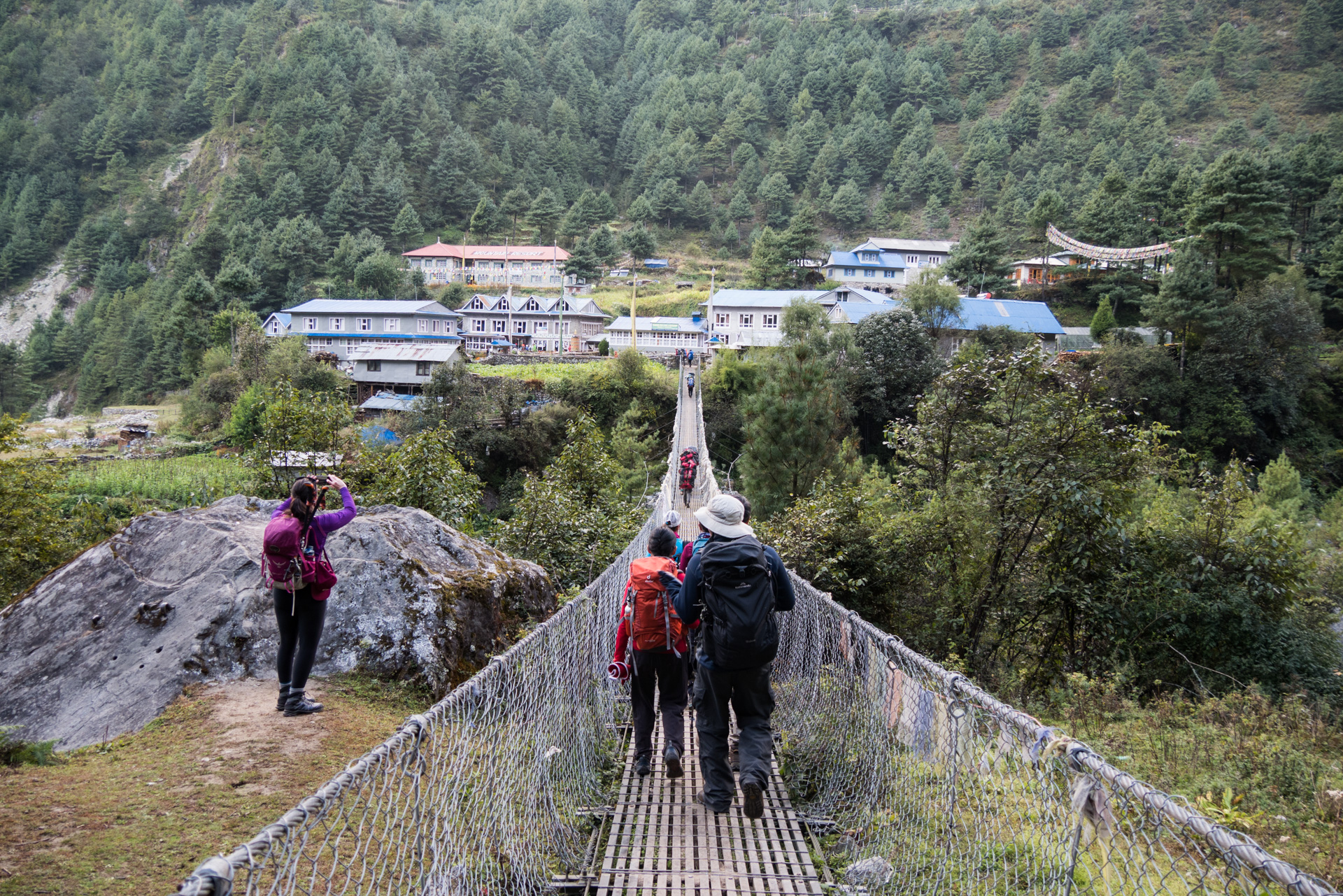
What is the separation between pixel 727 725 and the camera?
3.17m

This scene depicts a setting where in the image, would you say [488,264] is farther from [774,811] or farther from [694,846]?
[694,846]

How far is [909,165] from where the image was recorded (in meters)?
68.2

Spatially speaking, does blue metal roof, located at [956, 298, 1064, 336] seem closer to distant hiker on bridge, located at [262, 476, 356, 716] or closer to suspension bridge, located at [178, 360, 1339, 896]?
suspension bridge, located at [178, 360, 1339, 896]

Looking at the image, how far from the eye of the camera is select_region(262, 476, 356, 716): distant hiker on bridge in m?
3.26

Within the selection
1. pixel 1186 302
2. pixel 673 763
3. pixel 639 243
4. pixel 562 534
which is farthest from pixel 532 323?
pixel 673 763

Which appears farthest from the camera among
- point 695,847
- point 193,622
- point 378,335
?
point 378,335

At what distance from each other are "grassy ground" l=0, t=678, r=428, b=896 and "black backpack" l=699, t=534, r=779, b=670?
1.66m

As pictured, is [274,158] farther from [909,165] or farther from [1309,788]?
[1309,788]

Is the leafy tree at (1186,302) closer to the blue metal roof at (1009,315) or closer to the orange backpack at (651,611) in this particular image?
the blue metal roof at (1009,315)

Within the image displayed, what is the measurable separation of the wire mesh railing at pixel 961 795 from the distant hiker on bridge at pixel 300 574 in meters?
2.39

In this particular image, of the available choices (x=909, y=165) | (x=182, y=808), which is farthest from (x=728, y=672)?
(x=909, y=165)

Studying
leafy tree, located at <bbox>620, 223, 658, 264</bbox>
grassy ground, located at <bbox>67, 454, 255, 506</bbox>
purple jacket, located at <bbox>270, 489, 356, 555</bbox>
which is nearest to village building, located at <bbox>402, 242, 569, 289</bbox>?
leafy tree, located at <bbox>620, 223, 658, 264</bbox>

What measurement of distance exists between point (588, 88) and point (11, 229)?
5910 cm

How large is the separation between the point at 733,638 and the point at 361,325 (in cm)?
4057
